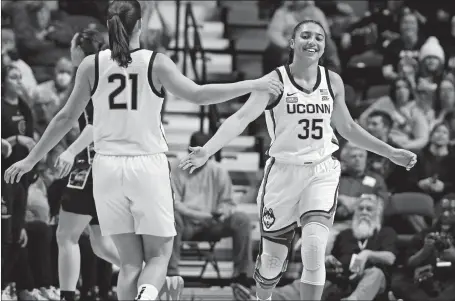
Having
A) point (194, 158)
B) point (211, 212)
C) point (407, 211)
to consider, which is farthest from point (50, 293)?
point (407, 211)

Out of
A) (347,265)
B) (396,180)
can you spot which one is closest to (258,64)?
(396,180)

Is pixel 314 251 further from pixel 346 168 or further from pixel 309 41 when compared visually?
pixel 346 168

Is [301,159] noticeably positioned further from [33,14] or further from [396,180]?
[33,14]

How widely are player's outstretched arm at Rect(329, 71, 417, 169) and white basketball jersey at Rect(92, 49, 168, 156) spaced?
1453mm

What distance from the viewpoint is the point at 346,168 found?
9.88 meters

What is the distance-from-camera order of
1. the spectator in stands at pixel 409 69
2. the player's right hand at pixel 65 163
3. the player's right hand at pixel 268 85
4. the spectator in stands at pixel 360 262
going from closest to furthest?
the player's right hand at pixel 268 85 → the player's right hand at pixel 65 163 → the spectator in stands at pixel 360 262 → the spectator in stands at pixel 409 69

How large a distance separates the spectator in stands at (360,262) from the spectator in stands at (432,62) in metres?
2.52

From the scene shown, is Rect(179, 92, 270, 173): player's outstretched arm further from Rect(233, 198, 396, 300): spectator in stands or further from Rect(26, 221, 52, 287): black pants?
Rect(26, 221, 52, 287): black pants

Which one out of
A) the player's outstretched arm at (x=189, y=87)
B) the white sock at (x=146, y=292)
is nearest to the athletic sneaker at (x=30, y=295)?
the white sock at (x=146, y=292)

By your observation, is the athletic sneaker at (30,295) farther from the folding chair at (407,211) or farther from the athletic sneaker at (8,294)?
the folding chair at (407,211)

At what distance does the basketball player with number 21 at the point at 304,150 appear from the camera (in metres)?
6.58

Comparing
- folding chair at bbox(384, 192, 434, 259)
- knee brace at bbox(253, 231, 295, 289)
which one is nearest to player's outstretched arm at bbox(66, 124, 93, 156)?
knee brace at bbox(253, 231, 295, 289)

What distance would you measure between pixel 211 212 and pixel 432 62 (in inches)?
132

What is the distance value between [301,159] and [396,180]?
12.6 feet
